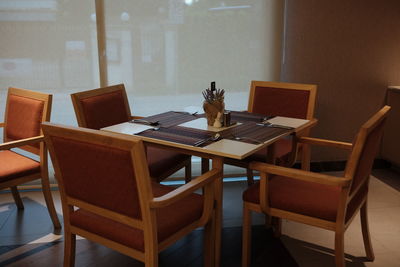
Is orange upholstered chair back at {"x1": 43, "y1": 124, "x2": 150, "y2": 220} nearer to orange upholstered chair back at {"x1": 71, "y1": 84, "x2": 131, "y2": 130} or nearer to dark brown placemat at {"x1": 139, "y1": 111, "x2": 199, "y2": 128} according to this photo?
dark brown placemat at {"x1": 139, "y1": 111, "x2": 199, "y2": 128}

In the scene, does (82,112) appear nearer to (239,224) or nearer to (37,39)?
(37,39)

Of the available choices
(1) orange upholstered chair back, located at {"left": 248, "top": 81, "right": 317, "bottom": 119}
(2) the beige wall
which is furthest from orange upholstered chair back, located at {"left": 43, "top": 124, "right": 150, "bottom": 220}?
(2) the beige wall

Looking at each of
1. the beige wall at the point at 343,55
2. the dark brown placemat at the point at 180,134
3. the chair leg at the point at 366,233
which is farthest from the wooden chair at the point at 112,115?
the beige wall at the point at 343,55

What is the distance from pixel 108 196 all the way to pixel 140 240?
21 centimetres

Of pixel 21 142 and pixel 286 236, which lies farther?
pixel 286 236

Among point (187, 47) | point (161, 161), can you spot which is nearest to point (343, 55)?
point (187, 47)

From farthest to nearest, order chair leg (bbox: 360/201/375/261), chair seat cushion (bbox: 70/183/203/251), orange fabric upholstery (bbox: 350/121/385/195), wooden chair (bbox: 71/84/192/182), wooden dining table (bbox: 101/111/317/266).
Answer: wooden chair (bbox: 71/84/192/182)
chair leg (bbox: 360/201/375/261)
wooden dining table (bbox: 101/111/317/266)
orange fabric upholstery (bbox: 350/121/385/195)
chair seat cushion (bbox: 70/183/203/251)

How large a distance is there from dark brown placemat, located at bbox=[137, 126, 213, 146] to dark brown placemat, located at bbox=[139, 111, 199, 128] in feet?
0.30

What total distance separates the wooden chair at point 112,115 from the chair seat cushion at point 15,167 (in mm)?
392

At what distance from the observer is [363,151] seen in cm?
186

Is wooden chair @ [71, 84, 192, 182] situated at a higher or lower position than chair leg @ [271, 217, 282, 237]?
higher

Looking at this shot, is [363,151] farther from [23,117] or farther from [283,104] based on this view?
[23,117]

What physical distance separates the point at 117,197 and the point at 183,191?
26 cm

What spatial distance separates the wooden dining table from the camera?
200 centimetres
